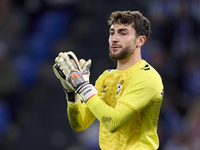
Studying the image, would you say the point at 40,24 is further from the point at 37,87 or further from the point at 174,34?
the point at 174,34

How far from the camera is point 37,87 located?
315 inches

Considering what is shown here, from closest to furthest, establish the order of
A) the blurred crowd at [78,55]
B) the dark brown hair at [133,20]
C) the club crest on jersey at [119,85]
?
the club crest on jersey at [119,85] < the dark brown hair at [133,20] < the blurred crowd at [78,55]

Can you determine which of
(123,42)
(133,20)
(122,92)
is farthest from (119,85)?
(133,20)

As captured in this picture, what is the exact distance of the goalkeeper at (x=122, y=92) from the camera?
334 cm

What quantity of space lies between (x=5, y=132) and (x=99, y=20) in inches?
143

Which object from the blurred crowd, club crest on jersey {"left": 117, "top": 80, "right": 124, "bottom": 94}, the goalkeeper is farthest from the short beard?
the blurred crowd

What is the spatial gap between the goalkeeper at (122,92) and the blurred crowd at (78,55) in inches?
146

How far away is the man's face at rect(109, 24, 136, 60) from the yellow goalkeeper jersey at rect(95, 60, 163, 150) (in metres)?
0.17

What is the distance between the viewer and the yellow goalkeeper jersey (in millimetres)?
3389

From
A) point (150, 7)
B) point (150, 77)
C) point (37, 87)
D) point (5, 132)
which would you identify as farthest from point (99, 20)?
point (150, 77)

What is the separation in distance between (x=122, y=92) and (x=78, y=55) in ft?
15.9

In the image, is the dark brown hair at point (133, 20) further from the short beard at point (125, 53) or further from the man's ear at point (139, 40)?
the short beard at point (125, 53)

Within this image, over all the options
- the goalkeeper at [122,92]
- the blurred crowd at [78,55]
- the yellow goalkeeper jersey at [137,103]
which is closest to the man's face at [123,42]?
the goalkeeper at [122,92]

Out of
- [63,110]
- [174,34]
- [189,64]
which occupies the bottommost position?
[63,110]
